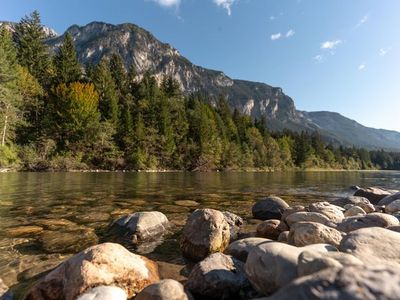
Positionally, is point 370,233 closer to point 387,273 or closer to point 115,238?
point 387,273

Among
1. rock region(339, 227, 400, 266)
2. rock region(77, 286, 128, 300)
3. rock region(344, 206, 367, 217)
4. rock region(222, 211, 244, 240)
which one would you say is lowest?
rock region(222, 211, 244, 240)

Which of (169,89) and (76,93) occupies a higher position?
(169,89)

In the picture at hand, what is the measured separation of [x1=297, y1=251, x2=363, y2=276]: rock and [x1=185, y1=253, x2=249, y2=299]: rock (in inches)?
43.7

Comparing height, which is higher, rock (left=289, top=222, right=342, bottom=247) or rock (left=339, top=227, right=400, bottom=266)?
rock (left=339, top=227, right=400, bottom=266)

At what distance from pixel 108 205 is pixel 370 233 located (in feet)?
28.6

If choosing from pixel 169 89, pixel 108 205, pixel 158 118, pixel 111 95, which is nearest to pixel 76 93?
pixel 111 95

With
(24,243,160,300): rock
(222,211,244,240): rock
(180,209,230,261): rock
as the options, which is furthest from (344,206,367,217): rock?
(24,243,160,300): rock

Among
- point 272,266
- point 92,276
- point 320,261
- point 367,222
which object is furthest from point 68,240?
point 367,222

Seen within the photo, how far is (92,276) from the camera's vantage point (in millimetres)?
3439

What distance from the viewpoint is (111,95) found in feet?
176

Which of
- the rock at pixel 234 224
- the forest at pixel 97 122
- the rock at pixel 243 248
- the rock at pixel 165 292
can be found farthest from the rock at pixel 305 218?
the forest at pixel 97 122

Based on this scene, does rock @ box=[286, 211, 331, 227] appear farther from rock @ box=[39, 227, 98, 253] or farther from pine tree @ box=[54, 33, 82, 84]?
pine tree @ box=[54, 33, 82, 84]

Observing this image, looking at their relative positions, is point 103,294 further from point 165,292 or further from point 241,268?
point 241,268

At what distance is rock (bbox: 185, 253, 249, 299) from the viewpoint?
3.56m
